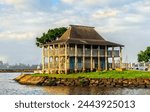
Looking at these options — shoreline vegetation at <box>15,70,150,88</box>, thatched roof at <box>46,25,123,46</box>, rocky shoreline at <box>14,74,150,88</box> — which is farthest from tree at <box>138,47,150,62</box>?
rocky shoreline at <box>14,74,150,88</box>

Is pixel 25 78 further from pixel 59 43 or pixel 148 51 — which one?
pixel 148 51

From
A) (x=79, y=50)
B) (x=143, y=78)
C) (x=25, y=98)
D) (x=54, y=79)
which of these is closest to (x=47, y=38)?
(x=79, y=50)

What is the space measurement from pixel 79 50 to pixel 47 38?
105 feet

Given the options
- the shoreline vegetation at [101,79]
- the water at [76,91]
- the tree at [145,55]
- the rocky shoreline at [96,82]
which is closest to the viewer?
the water at [76,91]

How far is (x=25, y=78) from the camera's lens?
7556 centimetres

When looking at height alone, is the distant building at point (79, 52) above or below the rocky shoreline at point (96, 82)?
above

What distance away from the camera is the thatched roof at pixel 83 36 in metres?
70.9

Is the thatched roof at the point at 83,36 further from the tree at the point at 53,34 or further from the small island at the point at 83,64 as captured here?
the tree at the point at 53,34

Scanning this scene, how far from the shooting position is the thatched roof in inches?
2790

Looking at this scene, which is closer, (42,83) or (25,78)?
(42,83)

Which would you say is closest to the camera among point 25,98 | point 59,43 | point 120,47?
point 25,98

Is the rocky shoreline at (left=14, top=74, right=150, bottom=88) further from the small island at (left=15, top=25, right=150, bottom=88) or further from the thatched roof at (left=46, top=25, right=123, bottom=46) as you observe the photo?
the thatched roof at (left=46, top=25, right=123, bottom=46)

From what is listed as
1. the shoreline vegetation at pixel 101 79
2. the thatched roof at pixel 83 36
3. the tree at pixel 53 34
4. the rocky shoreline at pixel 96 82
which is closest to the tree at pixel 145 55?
the thatched roof at pixel 83 36

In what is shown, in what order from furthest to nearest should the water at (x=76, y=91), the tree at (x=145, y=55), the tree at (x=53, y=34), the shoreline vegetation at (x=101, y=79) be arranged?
1. the tree at (x=53, y=34)
2. the tree at (x=145, y=55)
3. the shoreline vegetation at (x=101, y=79)
4. the water at (x=76, y=91)
